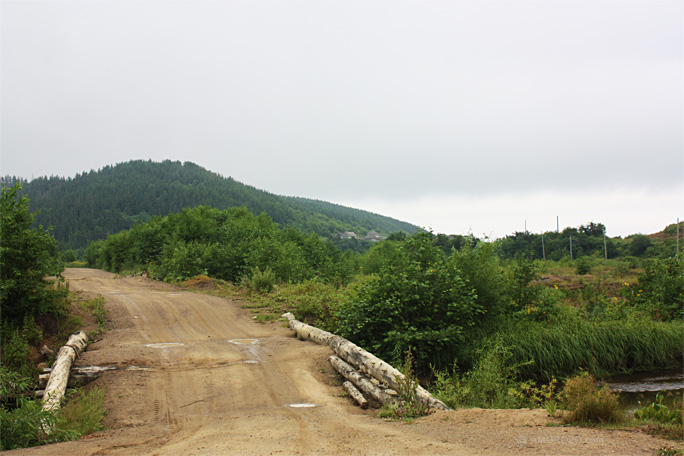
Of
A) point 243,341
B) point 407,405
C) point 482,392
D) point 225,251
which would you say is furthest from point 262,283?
point 407,405

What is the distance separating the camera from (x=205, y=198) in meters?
130

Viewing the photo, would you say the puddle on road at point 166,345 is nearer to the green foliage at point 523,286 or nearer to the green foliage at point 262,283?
the green foliage at point 262,283

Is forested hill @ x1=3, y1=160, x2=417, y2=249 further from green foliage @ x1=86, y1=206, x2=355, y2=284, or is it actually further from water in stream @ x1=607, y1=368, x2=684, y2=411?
water in stream @ x1=607, y1=368, x2=684, y2=411

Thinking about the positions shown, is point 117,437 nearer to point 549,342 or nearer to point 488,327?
point 488,327

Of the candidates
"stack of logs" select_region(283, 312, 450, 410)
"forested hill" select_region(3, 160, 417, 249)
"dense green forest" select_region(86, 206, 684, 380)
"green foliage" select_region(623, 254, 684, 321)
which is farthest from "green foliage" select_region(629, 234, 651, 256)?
"forested hill" select_region(3, 160, 417, 249)

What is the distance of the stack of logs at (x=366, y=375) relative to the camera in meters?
6.43

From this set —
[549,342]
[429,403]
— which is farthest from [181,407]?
[549,342]

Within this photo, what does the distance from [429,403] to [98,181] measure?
17256 centimetres

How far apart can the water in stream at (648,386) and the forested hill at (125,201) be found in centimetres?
9938

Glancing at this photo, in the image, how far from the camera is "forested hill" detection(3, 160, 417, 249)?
11741cm

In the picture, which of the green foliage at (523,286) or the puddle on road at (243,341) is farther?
the green foliage at (523,286)

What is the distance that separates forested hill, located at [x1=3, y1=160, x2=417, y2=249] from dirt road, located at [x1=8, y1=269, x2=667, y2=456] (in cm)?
9789

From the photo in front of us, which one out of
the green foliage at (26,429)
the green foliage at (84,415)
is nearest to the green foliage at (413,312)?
the green foliage at (84,415)

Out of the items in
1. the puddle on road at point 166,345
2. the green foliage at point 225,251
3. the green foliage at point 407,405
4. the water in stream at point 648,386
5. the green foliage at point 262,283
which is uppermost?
the green foliage at point 225,251
